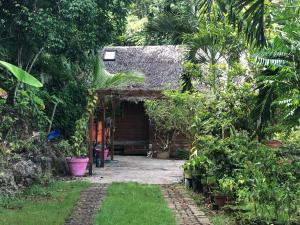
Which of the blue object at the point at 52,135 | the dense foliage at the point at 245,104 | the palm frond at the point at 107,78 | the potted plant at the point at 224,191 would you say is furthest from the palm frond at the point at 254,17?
the blue object at the point at 52,135

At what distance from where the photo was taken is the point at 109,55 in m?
17.8

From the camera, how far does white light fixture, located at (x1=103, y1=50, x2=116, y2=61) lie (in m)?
17.6

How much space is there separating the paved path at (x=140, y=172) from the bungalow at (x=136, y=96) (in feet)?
3.72

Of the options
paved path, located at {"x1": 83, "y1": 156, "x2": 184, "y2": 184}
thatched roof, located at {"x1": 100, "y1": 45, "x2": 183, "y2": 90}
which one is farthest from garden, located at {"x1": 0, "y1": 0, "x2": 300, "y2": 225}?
thatched roof, located at {"x1": 100, "y1": 45, "x2": 183, "y2": 90}

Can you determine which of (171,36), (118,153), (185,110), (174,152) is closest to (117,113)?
(118,153)

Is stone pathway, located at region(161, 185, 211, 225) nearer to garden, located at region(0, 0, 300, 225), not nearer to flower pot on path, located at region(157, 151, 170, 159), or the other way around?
garden, located at region(0, 0, 300, 225)

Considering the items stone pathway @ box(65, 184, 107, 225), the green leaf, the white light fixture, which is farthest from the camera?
the white light fixture

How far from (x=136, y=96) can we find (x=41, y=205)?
7941 mm

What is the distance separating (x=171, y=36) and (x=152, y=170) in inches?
→ 150

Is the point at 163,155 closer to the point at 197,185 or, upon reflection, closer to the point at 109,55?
the point at 109,55

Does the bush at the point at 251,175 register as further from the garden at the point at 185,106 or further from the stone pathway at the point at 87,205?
the stone pathway at the point at 87,205

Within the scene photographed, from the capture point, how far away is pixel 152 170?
1265 centimetres

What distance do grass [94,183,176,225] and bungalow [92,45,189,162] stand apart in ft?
19.0

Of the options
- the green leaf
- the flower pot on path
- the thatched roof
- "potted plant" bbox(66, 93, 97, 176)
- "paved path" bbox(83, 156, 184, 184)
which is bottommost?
"paved path" bbox(83, 156, 184, 184)
